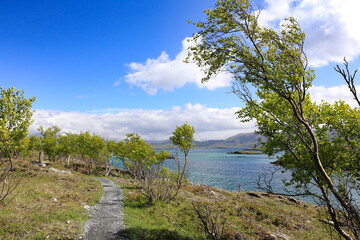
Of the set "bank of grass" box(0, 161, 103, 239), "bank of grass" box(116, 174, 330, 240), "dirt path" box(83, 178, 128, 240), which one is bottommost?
"bank of grass" box(116, 174, 330, 240)

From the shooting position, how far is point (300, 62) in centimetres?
805

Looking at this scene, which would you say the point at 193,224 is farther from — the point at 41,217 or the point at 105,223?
the point at 41,217

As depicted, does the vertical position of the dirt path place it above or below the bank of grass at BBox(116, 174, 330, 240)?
above

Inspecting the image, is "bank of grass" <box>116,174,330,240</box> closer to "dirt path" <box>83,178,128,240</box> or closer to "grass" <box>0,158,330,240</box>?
"grass" <box>0,158,330,240</box>

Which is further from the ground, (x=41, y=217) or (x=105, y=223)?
(x=41, y=217)

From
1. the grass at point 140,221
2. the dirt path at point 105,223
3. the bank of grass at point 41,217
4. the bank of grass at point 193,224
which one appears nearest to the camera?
the bank of grass at point 41,217

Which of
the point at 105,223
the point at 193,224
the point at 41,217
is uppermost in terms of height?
the point at 41,217

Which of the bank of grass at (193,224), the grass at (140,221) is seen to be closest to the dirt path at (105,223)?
the grass at (140,221)

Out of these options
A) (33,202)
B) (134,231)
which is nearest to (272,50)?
(134,231)

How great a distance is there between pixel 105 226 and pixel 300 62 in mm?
16289

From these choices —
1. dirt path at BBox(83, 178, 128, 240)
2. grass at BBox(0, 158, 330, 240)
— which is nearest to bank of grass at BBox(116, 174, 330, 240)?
grass at BBox(0, 158, 330, 240)

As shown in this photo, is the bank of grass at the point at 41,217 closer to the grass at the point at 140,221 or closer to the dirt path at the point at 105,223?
the grass at the point at 140,221

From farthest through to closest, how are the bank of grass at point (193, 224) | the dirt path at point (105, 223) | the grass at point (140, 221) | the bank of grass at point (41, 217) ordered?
the bank of grass at point (193, 224), the dirt path at point (105, 223), the grass at point (140, 221), the bank of grass at point (41, 217)

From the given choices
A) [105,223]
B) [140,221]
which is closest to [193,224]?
[140,221]
